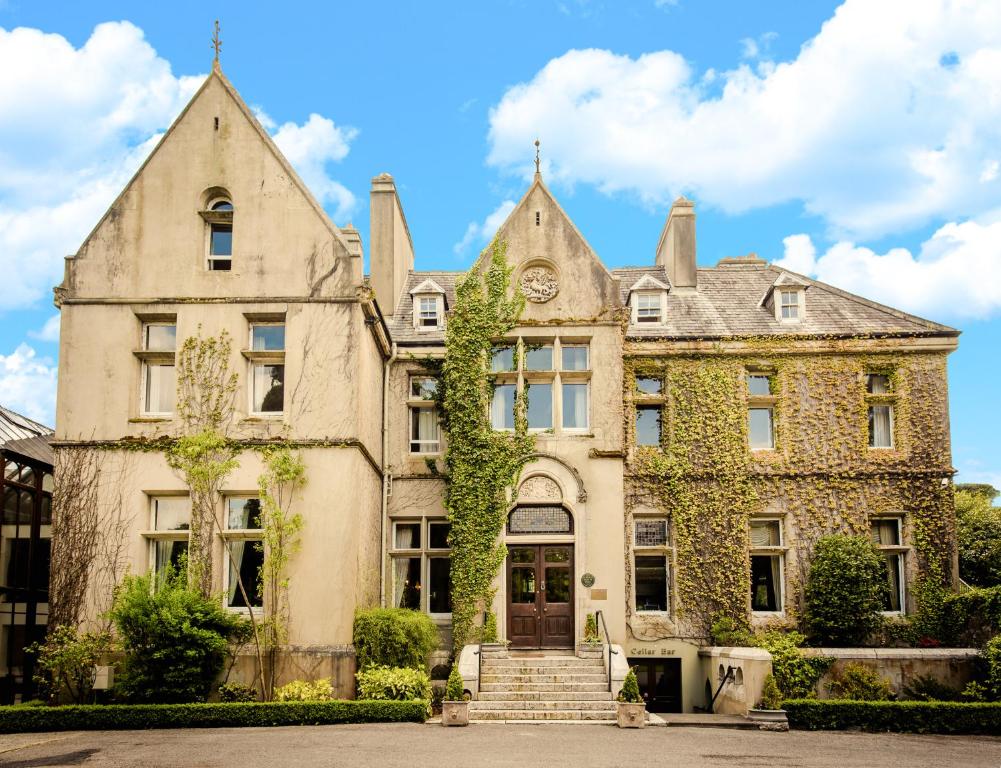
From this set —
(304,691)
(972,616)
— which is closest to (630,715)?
(304,691)

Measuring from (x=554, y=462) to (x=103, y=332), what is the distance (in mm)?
10977

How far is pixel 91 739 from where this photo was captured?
1686 centimetres

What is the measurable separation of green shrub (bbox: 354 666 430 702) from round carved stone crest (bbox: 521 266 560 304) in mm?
9990

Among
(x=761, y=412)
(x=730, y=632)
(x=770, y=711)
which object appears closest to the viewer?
(x=770, y=711)

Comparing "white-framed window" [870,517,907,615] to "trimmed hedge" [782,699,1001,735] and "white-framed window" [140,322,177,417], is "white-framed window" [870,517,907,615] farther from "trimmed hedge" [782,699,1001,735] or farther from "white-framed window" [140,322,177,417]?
"white-framed window" [140,322,177,417]

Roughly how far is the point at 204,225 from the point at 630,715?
14.3 m

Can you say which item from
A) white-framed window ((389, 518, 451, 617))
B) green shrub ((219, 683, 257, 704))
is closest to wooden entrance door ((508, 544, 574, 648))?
white-framed window ((389, 518, 451, 617))

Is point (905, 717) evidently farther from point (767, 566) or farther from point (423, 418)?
point (423, 418)

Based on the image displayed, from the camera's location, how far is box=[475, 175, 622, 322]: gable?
2495 centimetres

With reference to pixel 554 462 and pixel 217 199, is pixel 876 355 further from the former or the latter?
pixel 217 199

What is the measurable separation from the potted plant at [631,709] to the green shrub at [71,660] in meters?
10.7

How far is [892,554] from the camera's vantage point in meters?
25.8

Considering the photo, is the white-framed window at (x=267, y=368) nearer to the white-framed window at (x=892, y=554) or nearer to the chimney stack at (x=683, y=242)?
the chimney stack at (x=683, y=242)

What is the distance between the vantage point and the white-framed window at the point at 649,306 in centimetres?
2727
